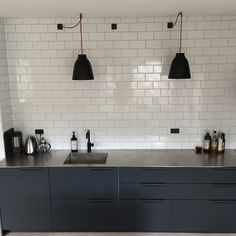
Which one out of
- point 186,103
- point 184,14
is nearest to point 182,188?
point 186,103

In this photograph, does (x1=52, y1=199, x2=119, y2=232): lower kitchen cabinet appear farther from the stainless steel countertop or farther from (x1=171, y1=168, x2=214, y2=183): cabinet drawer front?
(x1=171, y1=168, x2=214, y2=183): cabinet drawer front

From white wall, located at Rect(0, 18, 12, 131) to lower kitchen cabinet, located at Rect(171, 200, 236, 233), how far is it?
80.5 inches

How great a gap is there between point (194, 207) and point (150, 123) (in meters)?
1.04

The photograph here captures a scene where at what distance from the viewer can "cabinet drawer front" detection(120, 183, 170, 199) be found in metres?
2.76

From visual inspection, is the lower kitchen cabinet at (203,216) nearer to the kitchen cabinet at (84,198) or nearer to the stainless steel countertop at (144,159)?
the stainless steel countertop at (144,159)

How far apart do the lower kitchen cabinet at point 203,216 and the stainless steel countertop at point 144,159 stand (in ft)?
1.32

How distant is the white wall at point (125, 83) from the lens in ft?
9.84

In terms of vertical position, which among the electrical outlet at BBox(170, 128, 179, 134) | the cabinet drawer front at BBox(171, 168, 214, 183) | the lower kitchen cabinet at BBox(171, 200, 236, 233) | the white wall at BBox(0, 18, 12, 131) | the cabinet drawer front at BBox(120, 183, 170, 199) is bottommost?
the lower kitchen cabinet at BBox(171, 200, 236, 233)

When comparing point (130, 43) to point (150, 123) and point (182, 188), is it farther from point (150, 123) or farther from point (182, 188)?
point (182, 188)

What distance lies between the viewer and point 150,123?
3193 millimetres

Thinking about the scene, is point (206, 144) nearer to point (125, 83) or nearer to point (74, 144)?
point (125, 83)

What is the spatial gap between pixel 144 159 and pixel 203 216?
2.80 feet

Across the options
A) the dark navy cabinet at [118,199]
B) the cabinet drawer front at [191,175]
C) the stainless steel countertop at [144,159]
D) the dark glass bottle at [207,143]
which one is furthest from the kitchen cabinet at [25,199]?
the dark glass bottle at [207,143]

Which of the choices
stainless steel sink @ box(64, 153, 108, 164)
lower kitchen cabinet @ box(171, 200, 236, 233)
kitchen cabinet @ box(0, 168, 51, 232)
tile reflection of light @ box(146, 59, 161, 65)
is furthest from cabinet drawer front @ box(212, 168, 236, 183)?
kitchen cabinet @ box(0, 168, 51, 232)
